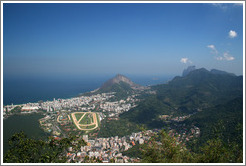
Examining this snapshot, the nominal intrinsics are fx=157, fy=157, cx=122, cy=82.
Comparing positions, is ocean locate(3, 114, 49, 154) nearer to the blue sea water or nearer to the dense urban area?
the dense urban area

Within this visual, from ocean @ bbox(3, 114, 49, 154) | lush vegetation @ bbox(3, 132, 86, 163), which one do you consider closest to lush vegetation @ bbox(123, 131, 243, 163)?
lush vegetation @ bbox(3, 132, 86, 163)

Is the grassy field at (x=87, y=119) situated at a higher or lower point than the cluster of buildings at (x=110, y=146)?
lower

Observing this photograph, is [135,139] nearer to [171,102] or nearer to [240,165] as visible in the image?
[240,165]

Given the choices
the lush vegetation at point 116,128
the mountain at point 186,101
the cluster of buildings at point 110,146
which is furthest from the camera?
the mountain at point 186,101

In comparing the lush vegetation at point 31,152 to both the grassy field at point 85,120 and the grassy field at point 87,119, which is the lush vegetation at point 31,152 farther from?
the grassy field at point 87,119

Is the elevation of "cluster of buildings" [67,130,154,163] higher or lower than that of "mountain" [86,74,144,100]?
lower

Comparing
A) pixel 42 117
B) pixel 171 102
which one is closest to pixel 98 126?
pixel 42 117

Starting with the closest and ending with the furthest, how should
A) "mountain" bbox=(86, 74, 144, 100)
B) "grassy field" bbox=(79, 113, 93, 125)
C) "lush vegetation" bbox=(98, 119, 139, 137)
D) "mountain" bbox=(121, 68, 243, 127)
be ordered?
"lush vegetation" bbox=(98, 119, 139, 137), "grassy field" bbox=(79, 113, 93, 125), "mountain" bbox=(121, 68, 243, 127), "mountain" bbox=(86, 74, 144, 100)

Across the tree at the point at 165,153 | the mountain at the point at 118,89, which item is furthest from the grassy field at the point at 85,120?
the tree at the point at 165,153

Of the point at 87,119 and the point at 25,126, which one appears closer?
the point at 25,126

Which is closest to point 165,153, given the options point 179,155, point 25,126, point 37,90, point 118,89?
point 179,155

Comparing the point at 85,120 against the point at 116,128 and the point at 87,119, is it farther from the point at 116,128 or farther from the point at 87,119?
the point at 116,128
